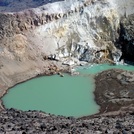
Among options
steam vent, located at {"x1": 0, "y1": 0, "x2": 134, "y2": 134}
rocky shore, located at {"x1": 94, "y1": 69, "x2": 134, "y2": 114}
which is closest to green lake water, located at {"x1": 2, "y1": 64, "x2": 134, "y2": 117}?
steam vent, located at {"x1": 0, "y1": 0, "x2": 134, "y2": 134}

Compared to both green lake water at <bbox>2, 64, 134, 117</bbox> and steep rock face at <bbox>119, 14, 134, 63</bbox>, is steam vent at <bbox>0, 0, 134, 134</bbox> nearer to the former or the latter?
steep rock face at <bbox>119, 14, 134, 63</bbox>

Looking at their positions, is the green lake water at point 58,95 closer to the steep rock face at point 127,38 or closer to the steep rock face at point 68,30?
the steep rock face at point 68,30

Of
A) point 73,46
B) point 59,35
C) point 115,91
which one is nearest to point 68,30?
point 59,35

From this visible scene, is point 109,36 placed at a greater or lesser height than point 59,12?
lesser

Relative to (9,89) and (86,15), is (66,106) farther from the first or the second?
(86,15)

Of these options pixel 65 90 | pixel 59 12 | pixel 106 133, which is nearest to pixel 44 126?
pixel 106 133

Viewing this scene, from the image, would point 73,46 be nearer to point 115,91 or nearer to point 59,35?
point 59,35

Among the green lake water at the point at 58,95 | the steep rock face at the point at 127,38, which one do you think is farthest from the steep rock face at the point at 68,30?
the green lake water at the point at 58,95

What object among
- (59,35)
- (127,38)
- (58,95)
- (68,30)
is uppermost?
(68,30)
